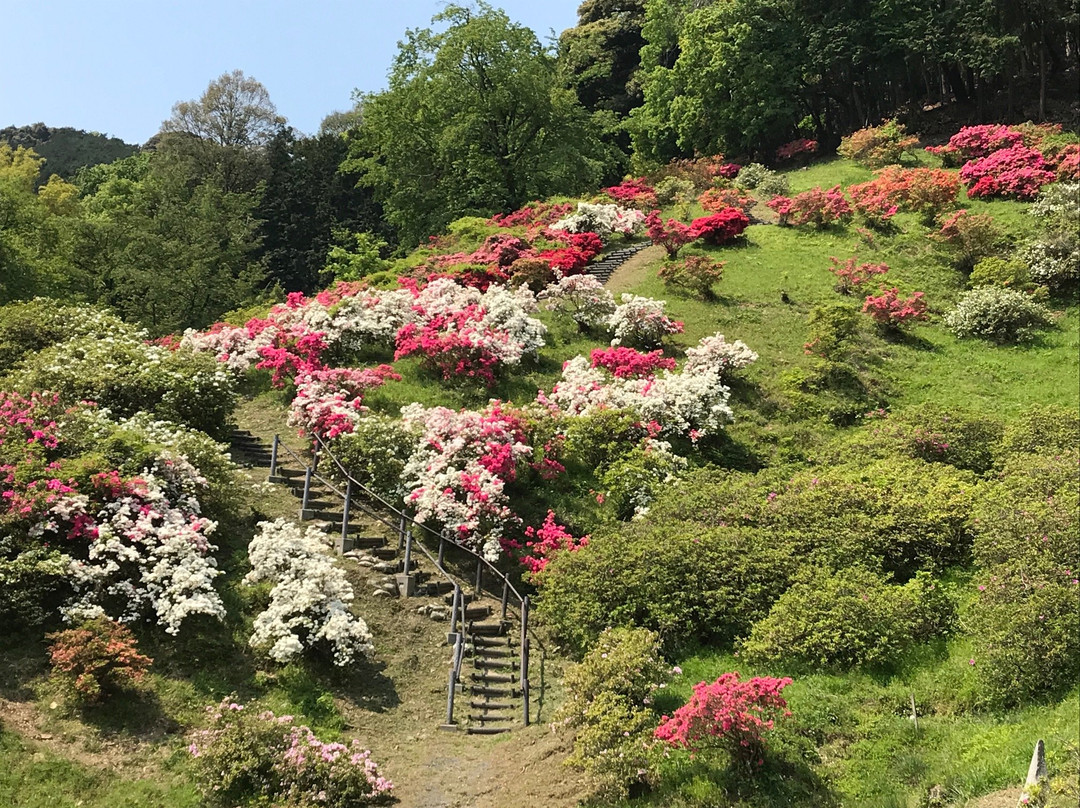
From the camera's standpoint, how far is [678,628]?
12.0m

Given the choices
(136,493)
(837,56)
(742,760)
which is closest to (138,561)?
(136,493)

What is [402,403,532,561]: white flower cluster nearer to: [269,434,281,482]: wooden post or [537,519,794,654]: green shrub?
[537,519,794,654]: green shrub

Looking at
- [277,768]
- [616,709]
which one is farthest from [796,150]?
[277,768]

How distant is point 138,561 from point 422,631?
4671mm

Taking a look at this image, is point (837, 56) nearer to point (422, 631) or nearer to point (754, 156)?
point (754, 156)

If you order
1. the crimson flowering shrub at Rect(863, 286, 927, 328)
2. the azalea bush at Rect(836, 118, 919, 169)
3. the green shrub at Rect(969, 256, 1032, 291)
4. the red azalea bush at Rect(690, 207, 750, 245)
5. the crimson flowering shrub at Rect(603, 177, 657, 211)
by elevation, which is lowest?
the crimson flowering shrub at Rect(863, 286, 927, 328)

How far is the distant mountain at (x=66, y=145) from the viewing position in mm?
75562

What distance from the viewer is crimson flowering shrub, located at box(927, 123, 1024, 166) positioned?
108 ft

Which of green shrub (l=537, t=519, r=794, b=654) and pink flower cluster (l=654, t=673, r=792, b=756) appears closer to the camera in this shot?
pink flower cluster (l=654, t=673, r=792, b=756)

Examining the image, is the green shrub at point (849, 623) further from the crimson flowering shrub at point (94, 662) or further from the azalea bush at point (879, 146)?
the azalea bush at point (879, 146)

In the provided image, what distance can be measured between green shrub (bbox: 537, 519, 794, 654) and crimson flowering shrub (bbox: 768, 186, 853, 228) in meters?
20.8

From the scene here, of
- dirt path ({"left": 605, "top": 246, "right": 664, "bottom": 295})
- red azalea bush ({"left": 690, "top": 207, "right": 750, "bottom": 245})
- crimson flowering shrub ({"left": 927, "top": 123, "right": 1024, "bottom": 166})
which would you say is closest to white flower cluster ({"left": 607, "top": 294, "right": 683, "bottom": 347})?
dirt path ({"left": 605, "top": 246, "right": 664, "bottom": 295})

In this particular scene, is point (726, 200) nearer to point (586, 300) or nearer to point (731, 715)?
point (586, 300)

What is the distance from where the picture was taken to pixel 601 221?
32125mm
